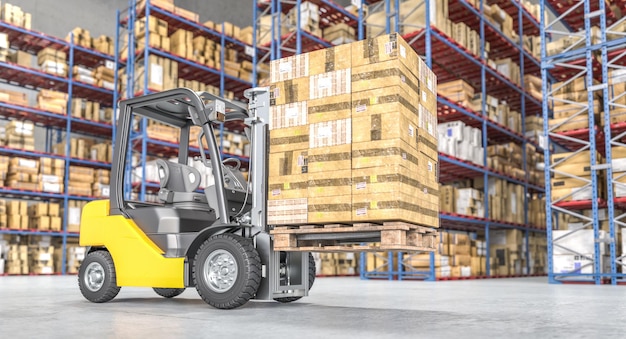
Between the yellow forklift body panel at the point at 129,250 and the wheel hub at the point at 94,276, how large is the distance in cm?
21

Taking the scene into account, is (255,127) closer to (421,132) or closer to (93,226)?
(421,132)

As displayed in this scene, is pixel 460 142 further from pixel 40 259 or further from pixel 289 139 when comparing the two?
pixel 40 259

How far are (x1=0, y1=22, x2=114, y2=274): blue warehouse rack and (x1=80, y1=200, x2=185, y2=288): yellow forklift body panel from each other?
10172 millimetres

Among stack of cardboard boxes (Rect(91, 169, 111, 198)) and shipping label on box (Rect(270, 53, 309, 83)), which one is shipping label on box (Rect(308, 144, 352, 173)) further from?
stack of cardboard boxes (Rect(91, 169, 111, 198))

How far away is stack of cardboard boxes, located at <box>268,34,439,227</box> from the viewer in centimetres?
473

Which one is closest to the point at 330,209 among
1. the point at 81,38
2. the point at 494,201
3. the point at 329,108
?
the point at 329,108

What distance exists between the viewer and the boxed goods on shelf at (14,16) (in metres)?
16.2

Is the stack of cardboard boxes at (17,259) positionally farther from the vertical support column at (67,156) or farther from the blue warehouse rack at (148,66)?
the blue warehouse rack at (148,66)

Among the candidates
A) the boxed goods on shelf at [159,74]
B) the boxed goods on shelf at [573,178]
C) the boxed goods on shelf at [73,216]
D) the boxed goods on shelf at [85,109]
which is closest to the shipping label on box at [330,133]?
the boxed goods on shelf at [573,178]

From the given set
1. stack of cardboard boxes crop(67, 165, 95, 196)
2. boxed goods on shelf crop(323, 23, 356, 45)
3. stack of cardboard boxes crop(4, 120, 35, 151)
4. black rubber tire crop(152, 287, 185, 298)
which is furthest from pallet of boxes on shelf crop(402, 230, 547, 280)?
stack of cardboard boxes crop(4, 120, 35, 151)

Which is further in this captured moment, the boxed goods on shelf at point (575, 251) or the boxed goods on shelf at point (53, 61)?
the boxed goods on shelf at point (53, 61)

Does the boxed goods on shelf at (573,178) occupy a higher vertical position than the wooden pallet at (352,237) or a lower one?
higher

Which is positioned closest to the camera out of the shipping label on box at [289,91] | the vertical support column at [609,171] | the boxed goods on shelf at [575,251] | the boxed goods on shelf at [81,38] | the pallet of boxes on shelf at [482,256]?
the shipping label on box at [289,91]

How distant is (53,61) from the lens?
17.0m
